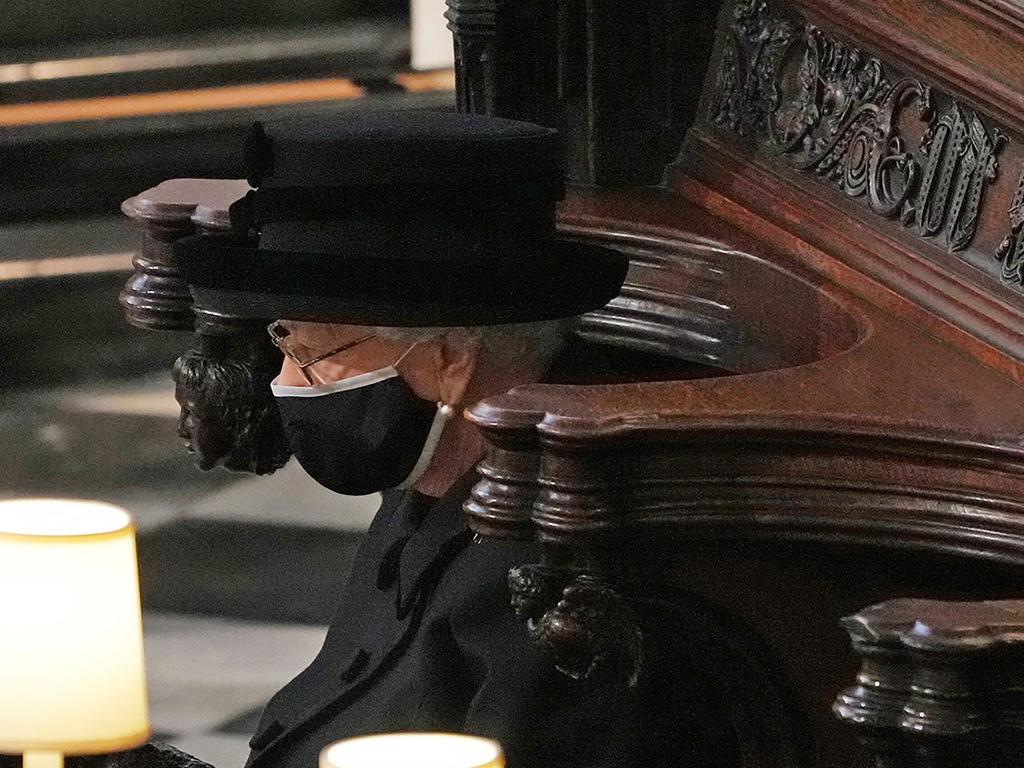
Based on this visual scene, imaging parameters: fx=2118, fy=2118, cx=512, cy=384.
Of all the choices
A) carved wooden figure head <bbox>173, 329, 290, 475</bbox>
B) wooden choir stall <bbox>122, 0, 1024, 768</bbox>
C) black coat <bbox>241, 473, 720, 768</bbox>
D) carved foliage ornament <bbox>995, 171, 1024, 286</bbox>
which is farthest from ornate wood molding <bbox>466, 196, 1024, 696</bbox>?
carved wooden figure head <bbox>173, 329, 290, 475</bbox>

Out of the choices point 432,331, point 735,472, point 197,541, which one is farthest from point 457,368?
point 197,541

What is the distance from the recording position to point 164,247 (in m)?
2.79

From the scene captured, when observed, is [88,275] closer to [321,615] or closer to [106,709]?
[321,615]

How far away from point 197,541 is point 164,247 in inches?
88.2

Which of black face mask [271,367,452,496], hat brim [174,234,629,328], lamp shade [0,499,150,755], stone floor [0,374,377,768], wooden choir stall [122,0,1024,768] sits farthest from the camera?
→ stone floor [0,374,377,768]

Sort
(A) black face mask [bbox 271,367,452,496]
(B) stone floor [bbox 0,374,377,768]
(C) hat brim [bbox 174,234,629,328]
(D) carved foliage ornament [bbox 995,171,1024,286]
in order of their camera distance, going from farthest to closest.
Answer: (B) stone floor [bbox 0,374,377,768]
(A) black face mask [bbox 271,367,452,496]
(C) hat brim [bbox 174,234,629,328]
(D) carved foliage ornament [bbox 995,171,1024,286]

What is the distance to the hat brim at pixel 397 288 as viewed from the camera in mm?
2156

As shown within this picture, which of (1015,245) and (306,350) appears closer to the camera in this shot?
(1015,245)

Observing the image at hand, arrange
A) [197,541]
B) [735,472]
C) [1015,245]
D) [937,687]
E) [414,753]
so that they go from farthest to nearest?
[197,541] < [1015,245] < [735,472] < [414,753] < [937,687]

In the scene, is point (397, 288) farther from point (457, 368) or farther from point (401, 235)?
point (457, 368)

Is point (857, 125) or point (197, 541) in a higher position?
point (857, 125)

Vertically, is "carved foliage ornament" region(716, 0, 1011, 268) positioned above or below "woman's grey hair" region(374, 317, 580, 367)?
above

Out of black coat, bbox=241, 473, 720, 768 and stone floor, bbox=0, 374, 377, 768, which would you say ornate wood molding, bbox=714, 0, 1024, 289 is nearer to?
black coat, bbox=241, 473, 720, 768

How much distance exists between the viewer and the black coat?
81.9 inches
